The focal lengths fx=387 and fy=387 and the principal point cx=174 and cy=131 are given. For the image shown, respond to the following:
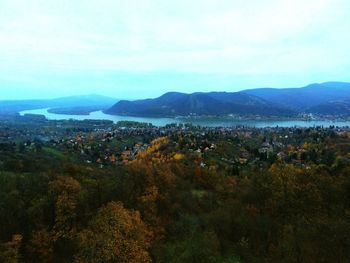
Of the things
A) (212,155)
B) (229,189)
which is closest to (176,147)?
(212,155)

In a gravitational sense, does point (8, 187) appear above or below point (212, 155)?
above

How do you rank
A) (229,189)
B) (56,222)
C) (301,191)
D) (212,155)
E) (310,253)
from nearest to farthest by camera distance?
(310,253)
(56,222)
(301,191)
(229,189)
(212,155)

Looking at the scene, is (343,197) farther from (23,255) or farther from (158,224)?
(23,255)

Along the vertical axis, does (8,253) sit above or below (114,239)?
below

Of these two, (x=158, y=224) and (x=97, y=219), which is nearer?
(x=97, y=219)

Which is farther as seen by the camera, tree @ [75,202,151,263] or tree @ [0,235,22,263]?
tree @ [75,202,151,263]

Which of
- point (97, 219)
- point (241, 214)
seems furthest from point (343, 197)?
point (97, 219)

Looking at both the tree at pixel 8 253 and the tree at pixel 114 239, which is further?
the tree at pixel 114 239

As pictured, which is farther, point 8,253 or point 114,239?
point 114,239

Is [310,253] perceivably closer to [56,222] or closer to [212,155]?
[56,222]

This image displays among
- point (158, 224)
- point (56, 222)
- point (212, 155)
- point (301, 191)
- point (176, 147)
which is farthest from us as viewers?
point (176, 147)
